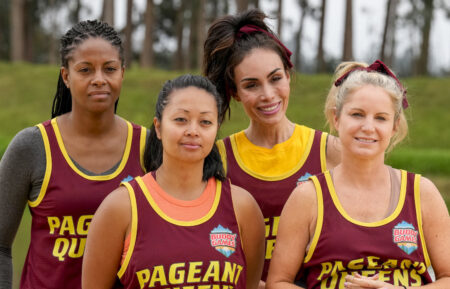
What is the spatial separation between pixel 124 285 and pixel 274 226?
91 centimetres

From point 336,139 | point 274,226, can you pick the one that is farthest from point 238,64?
point 274,226

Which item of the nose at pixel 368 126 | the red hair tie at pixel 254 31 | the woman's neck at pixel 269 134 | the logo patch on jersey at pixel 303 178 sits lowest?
the logo patch on jersey at pixel 303 178

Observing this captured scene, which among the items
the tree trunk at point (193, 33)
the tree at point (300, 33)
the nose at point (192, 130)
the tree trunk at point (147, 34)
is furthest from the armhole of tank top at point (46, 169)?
the tree at point (300, 33)

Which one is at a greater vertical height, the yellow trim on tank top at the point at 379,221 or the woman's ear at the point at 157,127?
the woman's ear at the point at 157,127

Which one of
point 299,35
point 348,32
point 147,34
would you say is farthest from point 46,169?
point 299,35

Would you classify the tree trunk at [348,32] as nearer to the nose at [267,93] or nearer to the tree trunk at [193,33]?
the tree trunk at [193,33]

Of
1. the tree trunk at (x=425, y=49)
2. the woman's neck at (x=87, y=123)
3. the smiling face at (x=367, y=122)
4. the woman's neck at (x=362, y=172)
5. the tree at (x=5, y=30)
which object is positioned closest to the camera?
the smiling face at (x=367, y=122)

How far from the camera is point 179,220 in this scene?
2732 mm

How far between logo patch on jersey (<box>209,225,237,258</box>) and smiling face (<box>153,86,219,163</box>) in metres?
0.32

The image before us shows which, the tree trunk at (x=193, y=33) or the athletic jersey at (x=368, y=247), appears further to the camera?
the tree trunk at (x=193, y=33)

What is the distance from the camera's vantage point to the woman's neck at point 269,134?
3520 mm

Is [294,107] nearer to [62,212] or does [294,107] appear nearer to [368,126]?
[62,212]

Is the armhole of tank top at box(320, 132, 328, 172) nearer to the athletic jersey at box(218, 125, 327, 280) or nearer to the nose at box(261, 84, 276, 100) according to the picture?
the athletic jersey at box(218, 125, 327, 280)

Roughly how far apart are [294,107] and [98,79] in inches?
586
